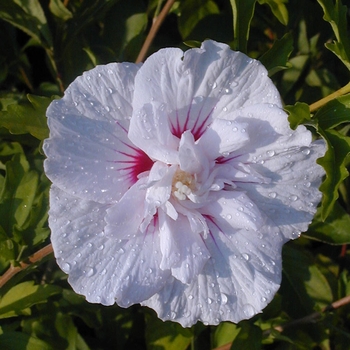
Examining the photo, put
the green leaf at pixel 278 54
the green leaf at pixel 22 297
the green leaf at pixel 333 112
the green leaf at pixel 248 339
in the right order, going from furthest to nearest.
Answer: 1. the green leaf at pixel 248 339
2. the green leaf at pixel 22 297
3. the green leaf at pixel 278 54
4. the green leaf at pixel 333 112

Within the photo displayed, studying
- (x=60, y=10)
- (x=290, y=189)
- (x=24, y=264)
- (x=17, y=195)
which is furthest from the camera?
(x=60, y=10)

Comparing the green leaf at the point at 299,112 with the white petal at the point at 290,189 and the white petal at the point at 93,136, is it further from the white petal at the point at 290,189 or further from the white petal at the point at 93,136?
the white petal at the point at 93,136

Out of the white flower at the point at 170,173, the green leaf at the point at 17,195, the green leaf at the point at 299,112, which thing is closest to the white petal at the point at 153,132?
the white flower at the point at 170,173

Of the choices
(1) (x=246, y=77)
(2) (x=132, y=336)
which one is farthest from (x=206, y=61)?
(2) (x=132, y=336)

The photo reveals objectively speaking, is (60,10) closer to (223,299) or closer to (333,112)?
(333,112)

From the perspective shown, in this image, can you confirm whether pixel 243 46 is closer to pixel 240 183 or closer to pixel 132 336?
pixel 240 183

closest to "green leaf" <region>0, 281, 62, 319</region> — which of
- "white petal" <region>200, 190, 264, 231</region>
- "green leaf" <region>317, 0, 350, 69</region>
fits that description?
"white petal" <region>200, 190, 264, 231</region>

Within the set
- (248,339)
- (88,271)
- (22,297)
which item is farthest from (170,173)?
(248,339)
